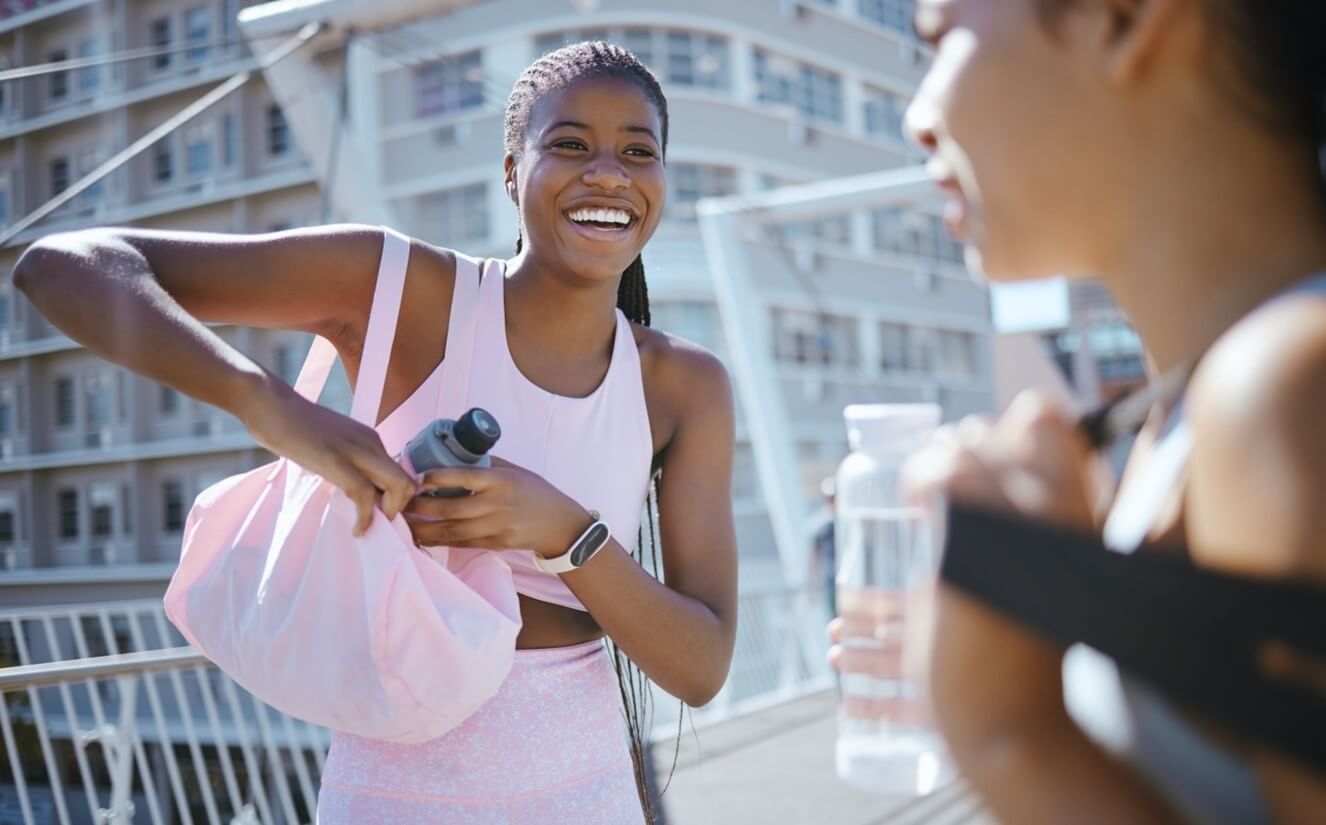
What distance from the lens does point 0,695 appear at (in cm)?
349

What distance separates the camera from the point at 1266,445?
1.46ft

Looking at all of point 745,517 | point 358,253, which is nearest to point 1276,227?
point 358,253

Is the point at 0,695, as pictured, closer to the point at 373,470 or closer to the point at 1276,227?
the point at 373,470

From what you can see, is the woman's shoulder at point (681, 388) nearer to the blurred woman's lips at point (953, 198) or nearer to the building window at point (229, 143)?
the blurred woman's lips at point (953, 198)

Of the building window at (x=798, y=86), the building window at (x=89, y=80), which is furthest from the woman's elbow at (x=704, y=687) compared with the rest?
the building window at (x=89, y=80)

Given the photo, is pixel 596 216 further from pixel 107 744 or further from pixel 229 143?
pixel 229 143

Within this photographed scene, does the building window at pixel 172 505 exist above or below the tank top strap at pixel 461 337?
below

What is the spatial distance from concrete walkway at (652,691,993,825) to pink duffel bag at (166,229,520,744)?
3.80 meters

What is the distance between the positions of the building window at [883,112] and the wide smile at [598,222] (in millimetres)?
31282

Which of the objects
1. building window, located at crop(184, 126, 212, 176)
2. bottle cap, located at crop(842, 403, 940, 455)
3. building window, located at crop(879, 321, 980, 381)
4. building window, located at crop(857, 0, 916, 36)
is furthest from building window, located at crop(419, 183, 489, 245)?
bottle cap, located at crop(842, 403, 940, 455)

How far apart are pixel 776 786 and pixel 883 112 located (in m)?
28.3

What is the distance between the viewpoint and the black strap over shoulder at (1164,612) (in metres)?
0.45

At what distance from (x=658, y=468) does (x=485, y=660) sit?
1.51ft

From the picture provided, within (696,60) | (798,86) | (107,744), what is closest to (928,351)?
(798,86)
